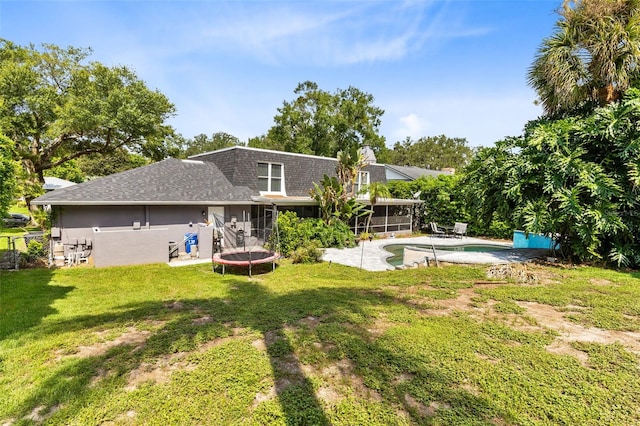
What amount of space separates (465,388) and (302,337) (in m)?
2.43

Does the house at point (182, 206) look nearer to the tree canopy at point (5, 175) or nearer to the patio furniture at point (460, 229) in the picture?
the tree canopy at point (5, 175)

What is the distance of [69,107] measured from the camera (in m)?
20.0

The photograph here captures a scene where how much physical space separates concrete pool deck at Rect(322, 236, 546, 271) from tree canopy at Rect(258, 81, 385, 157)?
22.3 m

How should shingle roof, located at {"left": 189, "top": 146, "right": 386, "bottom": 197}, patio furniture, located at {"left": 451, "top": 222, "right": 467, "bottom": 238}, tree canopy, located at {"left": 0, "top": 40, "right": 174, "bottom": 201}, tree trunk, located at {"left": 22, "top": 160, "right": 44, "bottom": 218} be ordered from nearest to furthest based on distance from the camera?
1. shingle roof, located at {"left": 189, "top": 146, "right": 386, "bottom": 197}
2. tree trunk, located at {"left": 22, "top": 160, "right": 44, "bottom": 218}
3. tree canopy, located at {"left": 0, "top": 40, "right": 174, "bottom": 201}
4. patio furniture, located at {"left": 451, "top": 222, "right": 467, "bottom": 238}

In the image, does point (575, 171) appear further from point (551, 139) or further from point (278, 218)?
point (278, 218)

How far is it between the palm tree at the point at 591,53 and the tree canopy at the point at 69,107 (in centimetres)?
2280

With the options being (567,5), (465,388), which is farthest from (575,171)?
(465,388)

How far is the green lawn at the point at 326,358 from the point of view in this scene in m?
3.38

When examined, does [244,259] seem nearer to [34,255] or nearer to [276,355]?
[276,355]

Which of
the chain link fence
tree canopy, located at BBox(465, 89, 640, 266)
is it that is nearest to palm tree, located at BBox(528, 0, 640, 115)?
tree canopy, located at BBox(465, 89, 640, 266)

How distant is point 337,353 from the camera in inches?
179

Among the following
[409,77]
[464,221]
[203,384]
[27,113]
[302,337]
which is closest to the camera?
[203,384]

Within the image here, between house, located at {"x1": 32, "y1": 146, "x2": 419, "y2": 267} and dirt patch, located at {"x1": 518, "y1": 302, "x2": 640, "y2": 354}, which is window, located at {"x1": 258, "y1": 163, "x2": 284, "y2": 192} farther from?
dirt patch, located at {"x1": 518, "y1": 302, "x2": 640, "y2": 354}

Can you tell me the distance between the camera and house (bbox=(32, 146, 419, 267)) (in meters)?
12.3
